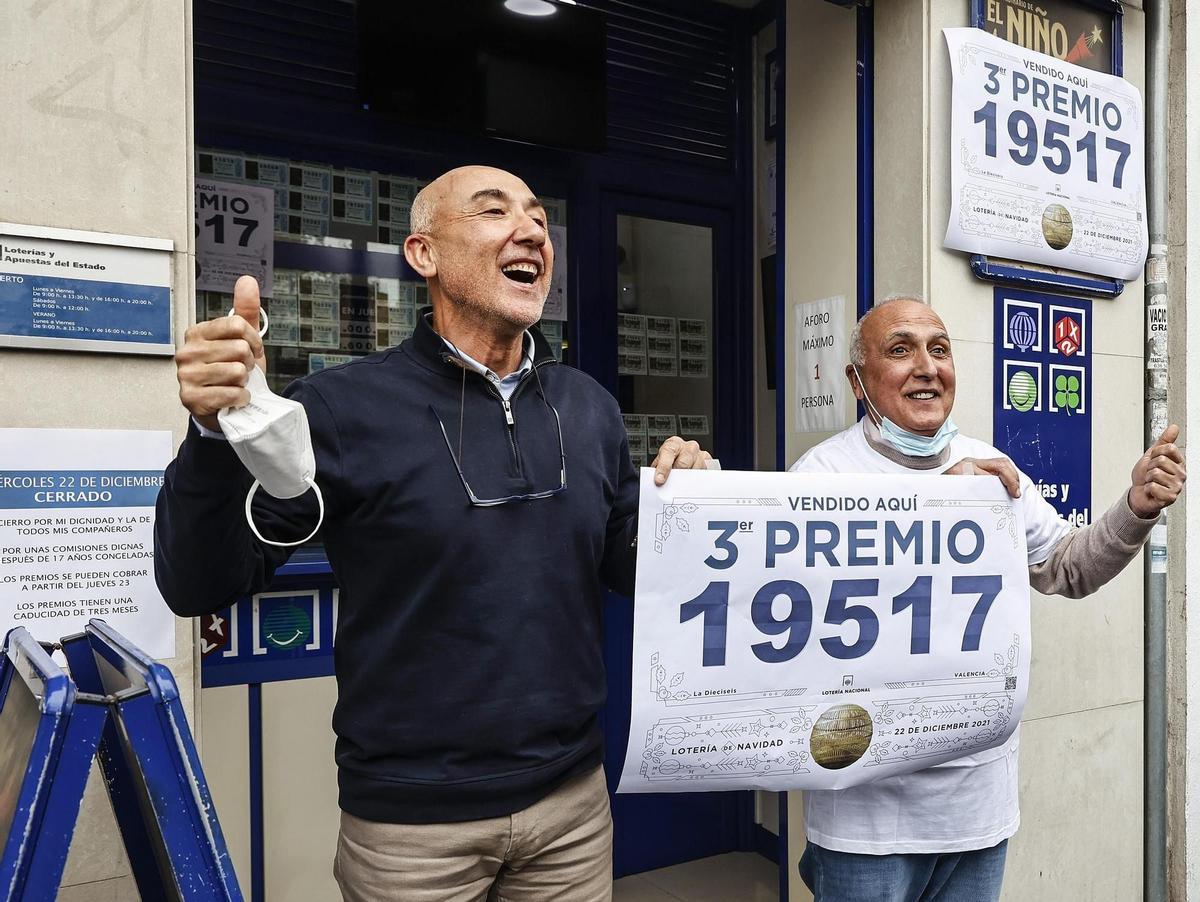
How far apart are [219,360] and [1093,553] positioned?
1980mm

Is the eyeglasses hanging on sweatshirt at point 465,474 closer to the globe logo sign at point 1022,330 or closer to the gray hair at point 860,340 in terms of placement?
the gray hair at point 860,340

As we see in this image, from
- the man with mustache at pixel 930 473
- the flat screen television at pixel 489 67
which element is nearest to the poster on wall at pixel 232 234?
the flat screen television at pixel 489 67

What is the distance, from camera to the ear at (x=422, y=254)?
1971 mm

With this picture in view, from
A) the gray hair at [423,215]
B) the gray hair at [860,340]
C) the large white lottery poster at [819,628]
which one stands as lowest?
the large white lottery poster at [819,628]

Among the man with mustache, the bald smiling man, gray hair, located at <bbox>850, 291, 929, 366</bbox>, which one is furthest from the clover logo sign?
the bald smiling man

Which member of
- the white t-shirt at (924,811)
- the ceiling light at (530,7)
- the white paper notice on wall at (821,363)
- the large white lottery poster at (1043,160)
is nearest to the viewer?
the white t-shirt at (924,811)

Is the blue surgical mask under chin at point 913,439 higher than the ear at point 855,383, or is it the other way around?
the ear at point 855,383

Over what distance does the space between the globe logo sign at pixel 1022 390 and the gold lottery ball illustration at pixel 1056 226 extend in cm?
43

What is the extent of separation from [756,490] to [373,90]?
2152 mm

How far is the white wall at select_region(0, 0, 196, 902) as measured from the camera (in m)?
1.91

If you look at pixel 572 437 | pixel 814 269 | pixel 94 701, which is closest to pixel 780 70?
pixel 814 269

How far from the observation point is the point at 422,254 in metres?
1.99

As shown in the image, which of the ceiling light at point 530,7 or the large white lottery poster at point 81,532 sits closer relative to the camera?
the large white lottery poster at point 81,532

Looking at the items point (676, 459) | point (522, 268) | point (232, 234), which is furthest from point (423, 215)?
point (232, 234)
